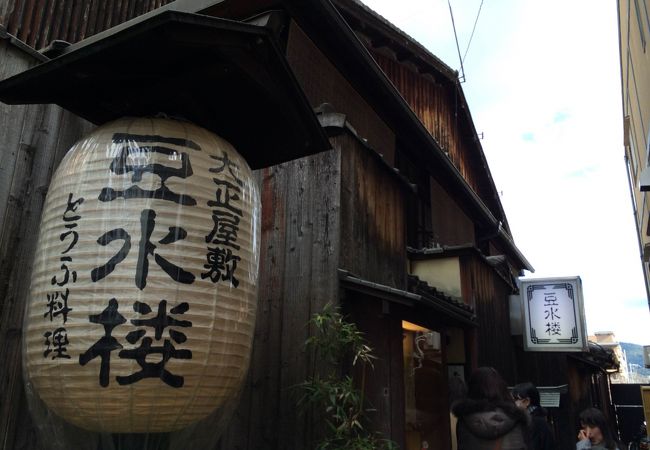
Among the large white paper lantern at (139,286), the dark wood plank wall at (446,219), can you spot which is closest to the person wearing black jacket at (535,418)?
the large white paper lantern at (139,286)

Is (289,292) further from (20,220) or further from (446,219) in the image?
(446,219)

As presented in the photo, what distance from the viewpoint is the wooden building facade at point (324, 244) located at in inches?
183

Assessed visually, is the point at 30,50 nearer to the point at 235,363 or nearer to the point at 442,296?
the point at 235,363

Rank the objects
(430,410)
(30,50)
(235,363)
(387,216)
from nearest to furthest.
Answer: (235,363)
(30,50)
(387,216)
(430,410)

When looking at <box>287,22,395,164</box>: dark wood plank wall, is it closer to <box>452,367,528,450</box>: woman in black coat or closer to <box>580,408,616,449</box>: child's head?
<box>452,367,528,450</box>: woman in black coat

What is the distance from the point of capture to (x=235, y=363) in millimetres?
3545

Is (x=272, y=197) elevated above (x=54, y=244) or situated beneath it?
elevated above

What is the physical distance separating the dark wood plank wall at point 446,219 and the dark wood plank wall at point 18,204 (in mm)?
9605

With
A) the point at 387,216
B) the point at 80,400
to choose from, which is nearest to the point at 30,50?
the point at 80,400

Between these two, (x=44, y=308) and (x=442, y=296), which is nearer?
(x=44, y=308)

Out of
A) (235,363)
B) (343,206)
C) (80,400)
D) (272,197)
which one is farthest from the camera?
(272,197)

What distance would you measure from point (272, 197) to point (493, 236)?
42.2ft

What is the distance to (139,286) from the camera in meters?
3.12

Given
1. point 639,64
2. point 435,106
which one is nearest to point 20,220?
point 435,106
